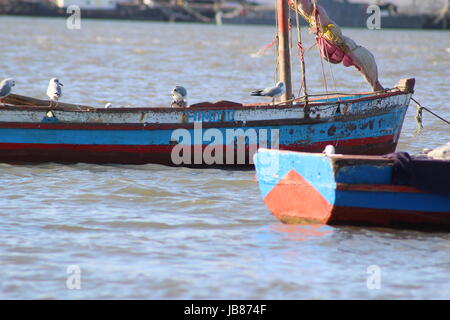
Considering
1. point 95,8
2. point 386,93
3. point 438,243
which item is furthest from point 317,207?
point 95,8

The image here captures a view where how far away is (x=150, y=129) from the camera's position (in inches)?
699

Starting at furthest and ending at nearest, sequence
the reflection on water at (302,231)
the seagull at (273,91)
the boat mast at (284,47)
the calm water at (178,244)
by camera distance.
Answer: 1. the boat mast at (284,47)
2. the seagull at (273,91)
3. the reflection on water at (302,231)
4. the calm water at (178,244)

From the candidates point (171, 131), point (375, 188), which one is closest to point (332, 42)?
point (171, 131)

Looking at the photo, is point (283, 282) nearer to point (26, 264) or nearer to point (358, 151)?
→ point (26, 264)

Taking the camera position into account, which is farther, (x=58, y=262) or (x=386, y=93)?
(x=386, y=93)

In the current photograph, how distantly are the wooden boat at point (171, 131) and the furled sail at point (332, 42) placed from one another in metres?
1.29

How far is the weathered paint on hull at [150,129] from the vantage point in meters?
17.6

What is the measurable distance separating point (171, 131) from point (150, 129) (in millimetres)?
354

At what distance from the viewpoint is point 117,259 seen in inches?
463

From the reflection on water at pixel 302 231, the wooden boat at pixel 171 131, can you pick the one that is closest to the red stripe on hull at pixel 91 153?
the wooden boat at pixel 171 131

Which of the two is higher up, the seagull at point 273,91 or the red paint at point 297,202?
the seagull at point 273,91

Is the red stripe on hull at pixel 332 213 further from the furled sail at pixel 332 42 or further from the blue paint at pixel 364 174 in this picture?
the furled sail at pixel 332 42

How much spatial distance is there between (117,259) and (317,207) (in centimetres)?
265

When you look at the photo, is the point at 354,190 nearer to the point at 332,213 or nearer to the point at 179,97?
the point at 332,213
